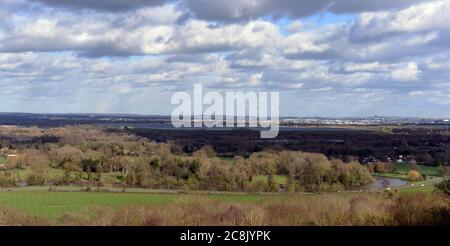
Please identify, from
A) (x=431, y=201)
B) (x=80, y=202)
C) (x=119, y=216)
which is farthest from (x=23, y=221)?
(x=431, y=201)

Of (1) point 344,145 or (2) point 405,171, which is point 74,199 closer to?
(2) point 405,171

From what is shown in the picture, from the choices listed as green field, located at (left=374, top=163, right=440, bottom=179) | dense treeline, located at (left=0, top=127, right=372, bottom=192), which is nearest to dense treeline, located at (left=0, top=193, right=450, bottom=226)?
dense treeline, located at (left=0, top=127, right=372, bottom=192)

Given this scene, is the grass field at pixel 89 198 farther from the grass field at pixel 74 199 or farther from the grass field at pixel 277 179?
the grass field at pixel 277 179

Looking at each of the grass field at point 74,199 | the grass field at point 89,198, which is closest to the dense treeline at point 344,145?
the grass field at point 89,198

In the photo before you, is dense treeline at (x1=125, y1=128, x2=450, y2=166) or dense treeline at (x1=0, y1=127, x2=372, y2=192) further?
dense treeline at (x1=125, y1=128, x2=450, y2=166)

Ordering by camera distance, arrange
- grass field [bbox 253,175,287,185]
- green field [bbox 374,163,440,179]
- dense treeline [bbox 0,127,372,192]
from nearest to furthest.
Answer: dense treeline [bbox 0,127,372,192] → grass field [bbox 253,175,287,185] → green field [bbox 374,163,440,179]

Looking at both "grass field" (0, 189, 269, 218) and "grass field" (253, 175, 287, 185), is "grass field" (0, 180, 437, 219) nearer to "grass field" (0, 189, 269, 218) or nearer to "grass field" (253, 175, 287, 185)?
"grass field" (0, 189, 269, 218)

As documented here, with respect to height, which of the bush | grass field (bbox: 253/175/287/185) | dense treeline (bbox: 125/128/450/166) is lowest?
grass field (bbox: 253/175/287/185)
